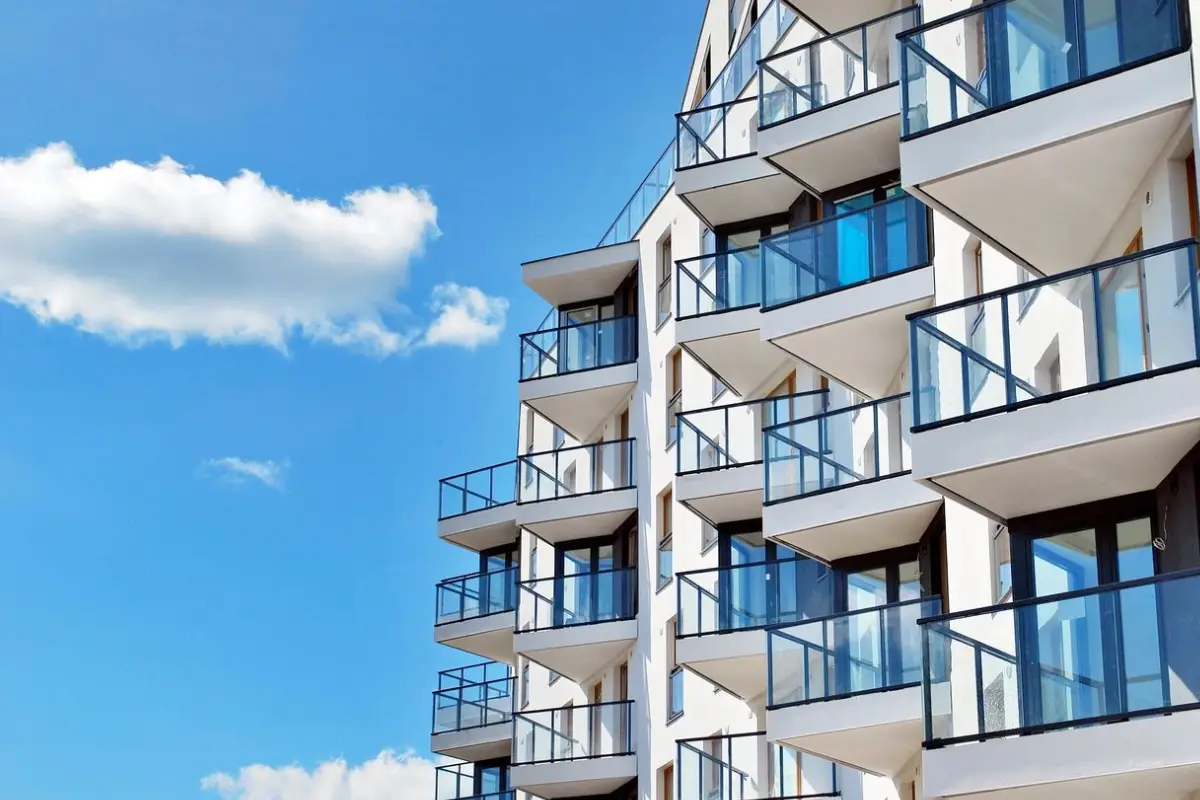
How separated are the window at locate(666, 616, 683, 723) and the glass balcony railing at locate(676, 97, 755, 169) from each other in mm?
7912

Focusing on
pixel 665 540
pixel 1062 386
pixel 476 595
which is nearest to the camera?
pixel 1062 386

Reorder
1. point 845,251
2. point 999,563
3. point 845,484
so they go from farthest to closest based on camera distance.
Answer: point 845,251 < point 845,484 < point 999,563

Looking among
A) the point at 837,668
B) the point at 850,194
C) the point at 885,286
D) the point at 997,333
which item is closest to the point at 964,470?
the point at 997,333

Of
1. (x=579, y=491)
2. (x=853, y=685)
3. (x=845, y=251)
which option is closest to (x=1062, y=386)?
(x=853, y=685)

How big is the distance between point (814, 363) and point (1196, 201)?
863 cm

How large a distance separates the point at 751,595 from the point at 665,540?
761 centimetres

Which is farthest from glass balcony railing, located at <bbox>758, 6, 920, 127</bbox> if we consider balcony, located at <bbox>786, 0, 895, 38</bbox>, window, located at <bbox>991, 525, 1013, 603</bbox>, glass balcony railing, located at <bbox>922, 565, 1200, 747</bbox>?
glass balcony railing, located at <bbox>922, 565, 1200, 747</bbox>

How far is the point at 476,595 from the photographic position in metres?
41.5

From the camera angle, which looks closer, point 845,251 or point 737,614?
point 845,251

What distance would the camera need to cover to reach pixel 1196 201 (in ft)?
47.3

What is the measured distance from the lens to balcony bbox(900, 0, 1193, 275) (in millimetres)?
14430

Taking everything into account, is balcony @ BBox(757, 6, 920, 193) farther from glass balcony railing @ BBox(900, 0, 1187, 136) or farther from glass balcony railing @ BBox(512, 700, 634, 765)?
glass balcony railing @ BBox(512, 700, 634, 765)

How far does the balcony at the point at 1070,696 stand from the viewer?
12.8 metres

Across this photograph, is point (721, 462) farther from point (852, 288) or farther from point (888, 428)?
point (888, 428)
